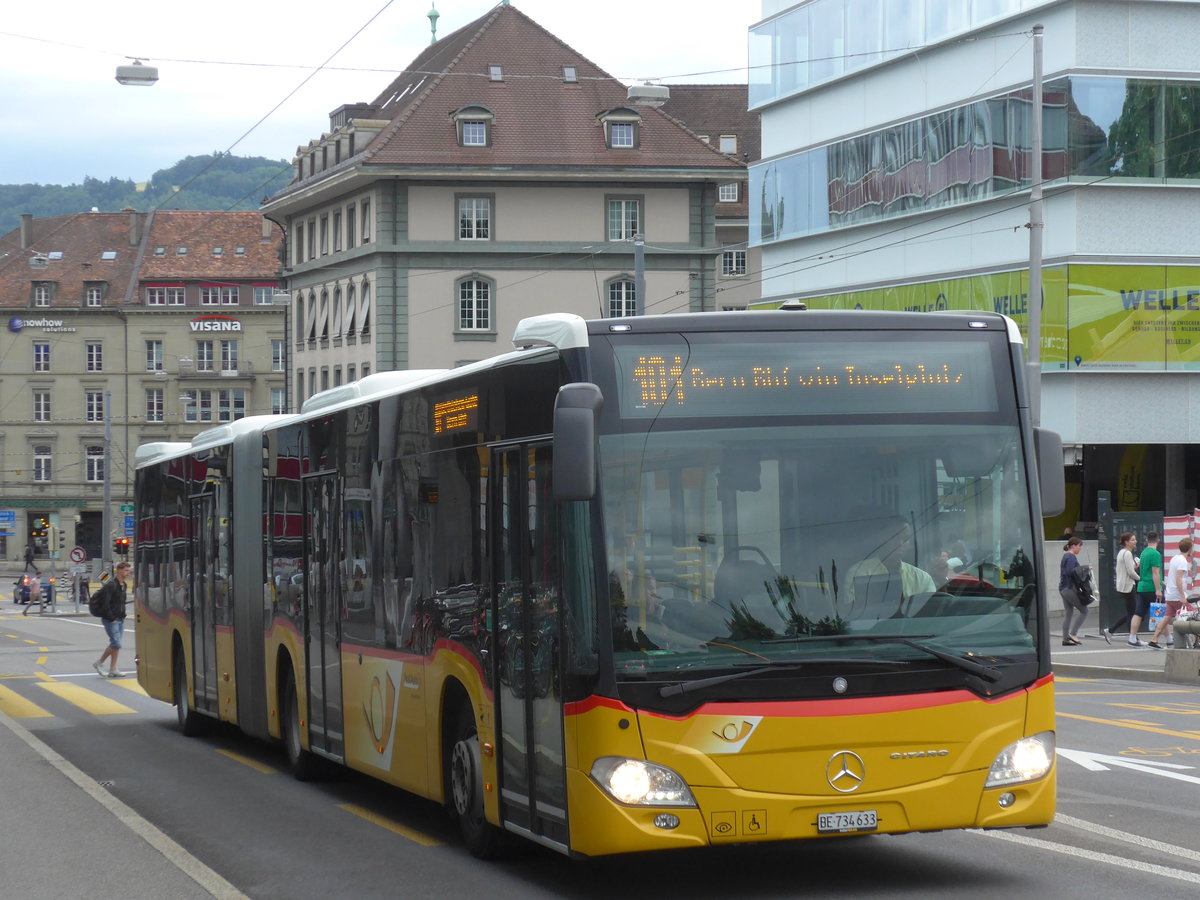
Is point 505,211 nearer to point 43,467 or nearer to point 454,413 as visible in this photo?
point 43,467

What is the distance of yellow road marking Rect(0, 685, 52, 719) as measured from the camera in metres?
22.4

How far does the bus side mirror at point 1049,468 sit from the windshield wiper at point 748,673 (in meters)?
1.23

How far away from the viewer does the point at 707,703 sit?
814 cm

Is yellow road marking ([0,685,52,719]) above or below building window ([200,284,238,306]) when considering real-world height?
below

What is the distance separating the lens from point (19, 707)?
23.8 meters

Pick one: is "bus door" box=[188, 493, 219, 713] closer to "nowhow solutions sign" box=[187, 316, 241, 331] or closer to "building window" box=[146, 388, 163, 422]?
"nowhow solutions sign" box=[187, 316, 241, 331]

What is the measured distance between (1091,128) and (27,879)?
32723 mm

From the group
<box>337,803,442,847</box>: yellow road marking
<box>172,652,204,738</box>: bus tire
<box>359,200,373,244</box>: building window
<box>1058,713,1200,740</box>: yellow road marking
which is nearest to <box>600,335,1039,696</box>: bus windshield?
<box>337,803,442,847</box>: yellow road marking

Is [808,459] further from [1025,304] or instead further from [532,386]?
[1025,304]

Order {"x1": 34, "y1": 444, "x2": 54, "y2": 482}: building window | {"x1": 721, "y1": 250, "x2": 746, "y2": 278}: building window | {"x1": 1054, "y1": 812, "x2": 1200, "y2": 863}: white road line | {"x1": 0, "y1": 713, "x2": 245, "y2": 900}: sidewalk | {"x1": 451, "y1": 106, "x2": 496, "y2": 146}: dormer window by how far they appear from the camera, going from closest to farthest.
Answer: {"x1": 0, "y1": 713, "x2": 245, "y2": 900}: sidewalk, {"x1": 1054, "y1": 812, "x2": 1200, "y2": 863}: white road line, {"x1": 451, "y1": 106, "x2": 496, "y2": 146}: dormer window, {"x1": 721, "y1": 250, "x2": 746, "y2": 278}: building window, {"x1": 34, "y1": 444, "x2": 54, "y2": 482}: building window

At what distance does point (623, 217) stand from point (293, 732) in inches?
2247

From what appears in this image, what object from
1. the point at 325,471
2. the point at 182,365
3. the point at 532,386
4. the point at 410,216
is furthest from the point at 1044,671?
the point at 182,365

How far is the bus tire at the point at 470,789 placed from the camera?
982 centimetres

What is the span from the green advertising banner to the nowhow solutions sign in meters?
74.6
